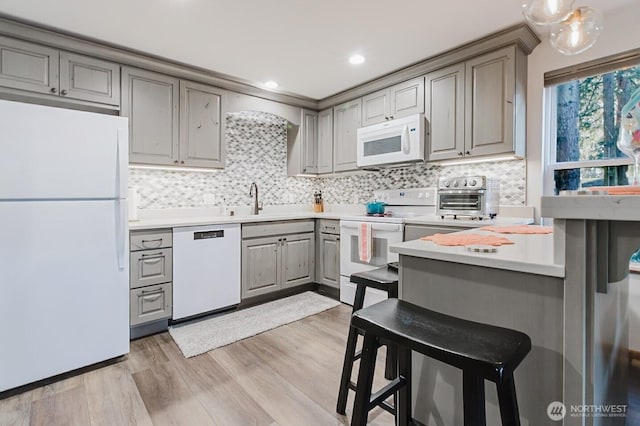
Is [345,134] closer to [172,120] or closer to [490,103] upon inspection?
[490,103]

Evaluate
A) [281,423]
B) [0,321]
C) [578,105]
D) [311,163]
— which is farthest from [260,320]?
[578,105]

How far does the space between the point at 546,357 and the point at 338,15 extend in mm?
2271

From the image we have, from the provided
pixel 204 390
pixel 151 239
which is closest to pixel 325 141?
pixel 151 239

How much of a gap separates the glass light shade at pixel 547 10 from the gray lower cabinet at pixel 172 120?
2.76m

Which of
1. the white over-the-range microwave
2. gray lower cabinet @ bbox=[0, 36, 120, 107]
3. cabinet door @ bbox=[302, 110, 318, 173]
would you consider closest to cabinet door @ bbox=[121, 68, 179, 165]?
gray lower cabinet @ bbox=[0, 36, 120, 107]

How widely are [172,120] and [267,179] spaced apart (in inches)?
53.4

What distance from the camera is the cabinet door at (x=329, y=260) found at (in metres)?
3.46

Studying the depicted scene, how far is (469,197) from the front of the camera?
8.41 ft

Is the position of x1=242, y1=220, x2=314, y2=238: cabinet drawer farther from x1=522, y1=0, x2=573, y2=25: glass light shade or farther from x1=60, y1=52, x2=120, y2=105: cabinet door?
x1=522, y1=0, x2=573, y2=25: glass light shade

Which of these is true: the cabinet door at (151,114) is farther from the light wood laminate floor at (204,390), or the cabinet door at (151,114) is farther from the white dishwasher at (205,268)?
the light wood laminate floor at (204,390)

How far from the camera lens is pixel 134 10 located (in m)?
2.11

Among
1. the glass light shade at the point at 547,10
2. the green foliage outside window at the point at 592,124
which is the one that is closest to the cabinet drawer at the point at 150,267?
the glass light shade at the point at 547,10

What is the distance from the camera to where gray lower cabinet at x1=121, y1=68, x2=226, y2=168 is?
9.08 feet

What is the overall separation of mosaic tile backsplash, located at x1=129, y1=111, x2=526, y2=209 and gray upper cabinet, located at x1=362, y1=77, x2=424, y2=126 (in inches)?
23.6
